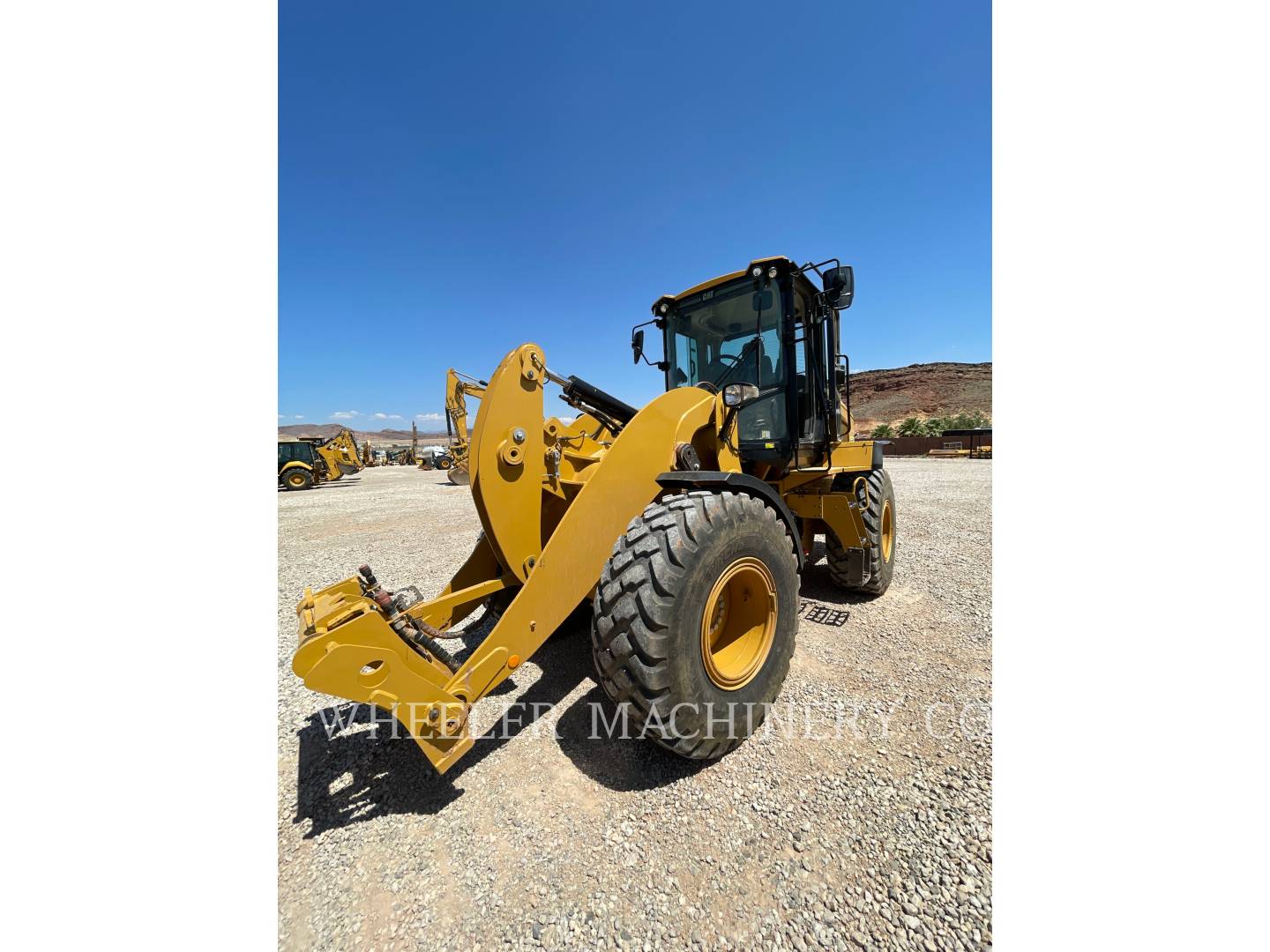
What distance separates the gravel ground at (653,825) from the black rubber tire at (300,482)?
1945cm

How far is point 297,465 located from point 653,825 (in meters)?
22.3

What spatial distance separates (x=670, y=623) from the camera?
184 cm

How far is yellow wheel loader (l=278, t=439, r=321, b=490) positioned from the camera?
Answer: 1866cm

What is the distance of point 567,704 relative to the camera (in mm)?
2561

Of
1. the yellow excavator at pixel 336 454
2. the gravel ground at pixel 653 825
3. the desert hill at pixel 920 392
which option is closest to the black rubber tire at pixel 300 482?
the yellow excavator at pixel 336 454

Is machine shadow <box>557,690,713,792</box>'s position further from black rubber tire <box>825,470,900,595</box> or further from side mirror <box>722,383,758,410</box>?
black rubber tire <box>825,470,900,595</box>

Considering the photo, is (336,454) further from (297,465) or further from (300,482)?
(300,482)

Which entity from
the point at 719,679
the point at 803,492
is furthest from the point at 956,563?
the point at 719,679

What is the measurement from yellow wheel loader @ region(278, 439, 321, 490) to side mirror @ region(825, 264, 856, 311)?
21.7 meters

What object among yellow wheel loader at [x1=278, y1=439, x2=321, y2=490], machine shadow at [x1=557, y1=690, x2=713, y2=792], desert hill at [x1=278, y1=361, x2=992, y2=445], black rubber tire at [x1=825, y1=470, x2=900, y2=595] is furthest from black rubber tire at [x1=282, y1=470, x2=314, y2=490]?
desert hill at [x1=278, y1=361, x2=992, y2=445]

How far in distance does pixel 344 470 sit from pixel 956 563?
953 inches

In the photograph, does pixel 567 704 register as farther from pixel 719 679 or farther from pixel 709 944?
pixel 709 944

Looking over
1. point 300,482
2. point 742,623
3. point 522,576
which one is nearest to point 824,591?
point 742,623

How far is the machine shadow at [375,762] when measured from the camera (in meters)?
1.91
